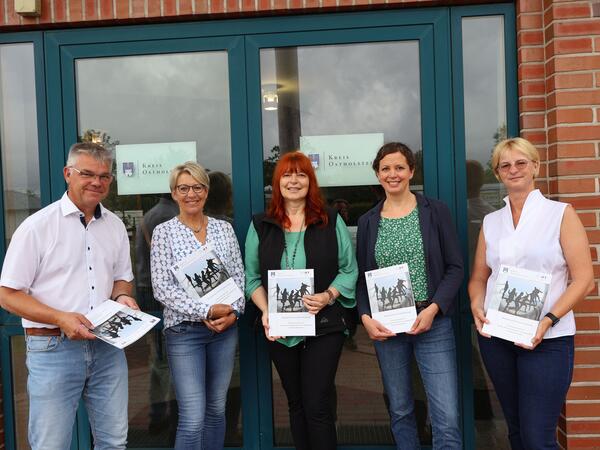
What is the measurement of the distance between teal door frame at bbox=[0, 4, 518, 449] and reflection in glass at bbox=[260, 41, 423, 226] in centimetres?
7

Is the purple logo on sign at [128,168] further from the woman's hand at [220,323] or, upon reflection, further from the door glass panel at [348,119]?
the woman's hand at [220,323]

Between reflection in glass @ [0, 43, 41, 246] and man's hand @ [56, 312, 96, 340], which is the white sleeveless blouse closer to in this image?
man's hand @ [56, 312, 96, 340]

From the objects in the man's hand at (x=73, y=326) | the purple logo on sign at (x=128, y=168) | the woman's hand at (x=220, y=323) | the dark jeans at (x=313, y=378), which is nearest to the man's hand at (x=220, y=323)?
the woman's hand at (x=220, y=323)

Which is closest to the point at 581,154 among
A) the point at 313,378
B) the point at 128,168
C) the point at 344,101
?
the point at 344,101

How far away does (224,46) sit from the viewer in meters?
3.50

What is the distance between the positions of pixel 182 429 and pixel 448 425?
1.51 meters

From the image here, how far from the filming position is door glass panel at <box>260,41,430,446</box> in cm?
349

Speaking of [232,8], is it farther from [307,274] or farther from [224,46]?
[307,274]

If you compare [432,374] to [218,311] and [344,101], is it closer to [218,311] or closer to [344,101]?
[218,311]

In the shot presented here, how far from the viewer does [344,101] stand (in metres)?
3.53

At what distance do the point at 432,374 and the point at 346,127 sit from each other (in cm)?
171

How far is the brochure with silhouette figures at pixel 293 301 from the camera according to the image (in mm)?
2834

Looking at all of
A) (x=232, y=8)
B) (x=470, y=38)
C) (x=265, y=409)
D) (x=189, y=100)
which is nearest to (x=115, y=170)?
(x=189, y=100)

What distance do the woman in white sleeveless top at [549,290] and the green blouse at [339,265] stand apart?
728 mm
